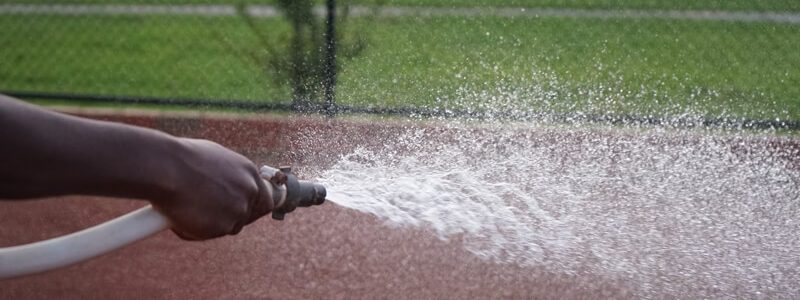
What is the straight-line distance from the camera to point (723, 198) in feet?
12.9

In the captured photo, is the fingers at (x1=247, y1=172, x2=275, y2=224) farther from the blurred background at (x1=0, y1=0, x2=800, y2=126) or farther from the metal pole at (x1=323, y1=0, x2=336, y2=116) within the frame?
the metal pole at (x1=323, y1=0, x2=336, y2=116)

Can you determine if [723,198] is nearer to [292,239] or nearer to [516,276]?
[516,276]

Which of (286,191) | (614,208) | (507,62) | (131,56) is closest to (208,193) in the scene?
(286,191)

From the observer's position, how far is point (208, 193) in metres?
1.42

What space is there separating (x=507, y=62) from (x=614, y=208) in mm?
2707

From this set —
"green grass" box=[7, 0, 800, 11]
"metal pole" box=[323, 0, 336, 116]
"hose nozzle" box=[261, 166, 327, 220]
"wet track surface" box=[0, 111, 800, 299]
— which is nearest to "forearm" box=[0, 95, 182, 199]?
"hose nozzle" box=[261, 166, 327, 220]

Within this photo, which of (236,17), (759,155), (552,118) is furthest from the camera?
(236,17)

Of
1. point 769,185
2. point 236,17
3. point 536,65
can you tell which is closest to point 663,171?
point 769,185

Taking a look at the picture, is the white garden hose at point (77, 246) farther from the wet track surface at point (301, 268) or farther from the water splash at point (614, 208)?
the wet track surface at point (301, 268)

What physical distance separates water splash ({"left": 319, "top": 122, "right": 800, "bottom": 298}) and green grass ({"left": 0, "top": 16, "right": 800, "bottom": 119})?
107 centimetres

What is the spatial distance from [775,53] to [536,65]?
1.40m

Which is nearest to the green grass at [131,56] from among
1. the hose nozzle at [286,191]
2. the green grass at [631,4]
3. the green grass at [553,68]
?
the green grass at [553,68]

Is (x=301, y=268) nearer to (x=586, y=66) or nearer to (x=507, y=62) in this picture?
(x=507, y=62)

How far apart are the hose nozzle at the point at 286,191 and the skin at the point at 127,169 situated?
0.37 ft
